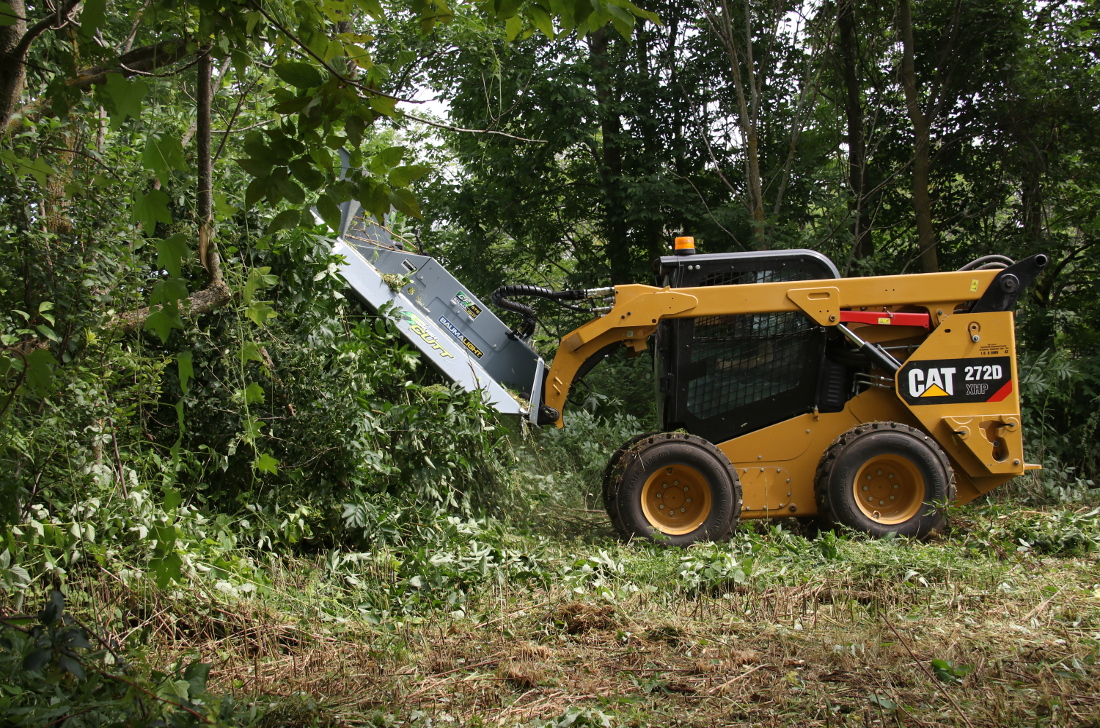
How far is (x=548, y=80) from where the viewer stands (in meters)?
11.9

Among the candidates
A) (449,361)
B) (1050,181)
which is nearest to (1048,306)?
(1050,181)

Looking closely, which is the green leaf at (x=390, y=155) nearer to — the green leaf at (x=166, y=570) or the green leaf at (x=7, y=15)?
the green leaf at (x=7, y=15)

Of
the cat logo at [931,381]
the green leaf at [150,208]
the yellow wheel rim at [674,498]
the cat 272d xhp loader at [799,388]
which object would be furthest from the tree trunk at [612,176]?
the green leaf at [150,208]

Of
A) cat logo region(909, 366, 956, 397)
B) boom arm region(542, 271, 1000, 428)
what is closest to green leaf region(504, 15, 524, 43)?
boom arm region(542, 271, 1000, 428)

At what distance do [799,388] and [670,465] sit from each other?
1.11m

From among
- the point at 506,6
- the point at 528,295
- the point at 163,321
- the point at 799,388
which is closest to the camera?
the point at 163,321

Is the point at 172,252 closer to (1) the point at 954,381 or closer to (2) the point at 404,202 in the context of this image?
(2) the point at 404,202

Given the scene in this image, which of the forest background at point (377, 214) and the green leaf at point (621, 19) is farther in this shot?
the forest background at point (377, 214)

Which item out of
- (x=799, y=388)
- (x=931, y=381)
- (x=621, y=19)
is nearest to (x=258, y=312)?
(x=621, y=19)

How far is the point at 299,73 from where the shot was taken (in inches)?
83.3

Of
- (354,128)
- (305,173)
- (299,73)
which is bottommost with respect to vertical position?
(305,173)

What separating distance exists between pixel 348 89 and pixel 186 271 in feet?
11.0

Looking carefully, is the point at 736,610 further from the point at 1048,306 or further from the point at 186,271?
the point at 1048,306

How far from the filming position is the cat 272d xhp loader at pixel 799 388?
17.9 feet
